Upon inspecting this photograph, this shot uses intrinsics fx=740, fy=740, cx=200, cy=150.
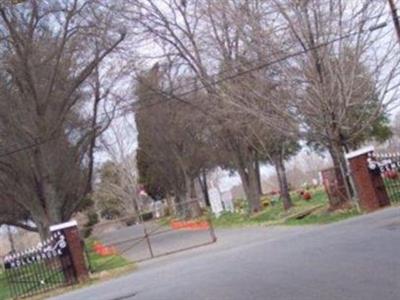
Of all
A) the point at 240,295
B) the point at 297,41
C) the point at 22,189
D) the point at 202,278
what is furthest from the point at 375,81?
the point at 22,189

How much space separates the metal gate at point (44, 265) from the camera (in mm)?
23750

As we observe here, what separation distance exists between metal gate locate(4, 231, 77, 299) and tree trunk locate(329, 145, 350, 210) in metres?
9.35

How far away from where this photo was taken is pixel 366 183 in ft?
75.2

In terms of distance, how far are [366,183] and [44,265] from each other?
35.3 feet

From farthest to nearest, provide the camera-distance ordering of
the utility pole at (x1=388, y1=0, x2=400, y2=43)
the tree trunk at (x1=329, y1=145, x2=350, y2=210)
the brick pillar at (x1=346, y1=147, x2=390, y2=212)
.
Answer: the tree trunk at (x1=329, y1=145, x2=350, y2=210) < the utility pole at (x1=388, y1=0, x2=400, y2=43) < the brick pillar at (x1=346, y1=147, x2=390, y2=212)

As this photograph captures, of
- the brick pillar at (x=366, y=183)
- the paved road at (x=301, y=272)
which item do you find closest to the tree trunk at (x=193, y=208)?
the brick pillar at (x=366, y=183)

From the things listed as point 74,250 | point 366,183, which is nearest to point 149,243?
point 74,250

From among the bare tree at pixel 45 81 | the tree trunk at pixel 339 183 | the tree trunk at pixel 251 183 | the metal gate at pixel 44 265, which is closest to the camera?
the metal gate at pixel 44 265

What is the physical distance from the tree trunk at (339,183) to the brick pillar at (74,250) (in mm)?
8822

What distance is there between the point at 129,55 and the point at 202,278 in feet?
79.0

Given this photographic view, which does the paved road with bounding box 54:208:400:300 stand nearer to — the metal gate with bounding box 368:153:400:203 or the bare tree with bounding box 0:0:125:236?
the metal gate with bounding box 368:153:400:203

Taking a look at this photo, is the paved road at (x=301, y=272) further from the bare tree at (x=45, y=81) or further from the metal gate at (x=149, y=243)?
the bare tree at (x=45, y=81)

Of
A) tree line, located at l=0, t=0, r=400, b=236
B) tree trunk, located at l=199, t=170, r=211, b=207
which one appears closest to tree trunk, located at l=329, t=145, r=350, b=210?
tree line, located at l=0, t=0, r=400, b=236

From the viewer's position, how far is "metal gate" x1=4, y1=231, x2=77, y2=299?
2375cm
